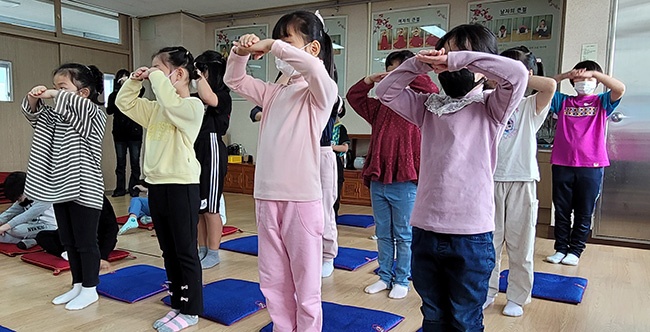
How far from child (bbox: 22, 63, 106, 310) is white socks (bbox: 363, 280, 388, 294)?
1450 millimetres

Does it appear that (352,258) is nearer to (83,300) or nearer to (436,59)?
(83,300)

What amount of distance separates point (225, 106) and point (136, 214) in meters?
1.88

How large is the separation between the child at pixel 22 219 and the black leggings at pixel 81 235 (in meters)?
1.16

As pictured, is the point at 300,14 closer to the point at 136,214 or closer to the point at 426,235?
the point at 426,235

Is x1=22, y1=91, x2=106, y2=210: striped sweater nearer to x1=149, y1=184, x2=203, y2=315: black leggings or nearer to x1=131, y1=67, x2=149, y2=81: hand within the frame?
x1=131, y1=67, x2=149, y2=81: hand

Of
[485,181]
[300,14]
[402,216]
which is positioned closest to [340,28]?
[402,216]

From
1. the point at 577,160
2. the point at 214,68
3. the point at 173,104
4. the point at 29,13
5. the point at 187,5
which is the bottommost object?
the point at 577,160

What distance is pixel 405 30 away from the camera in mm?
5828

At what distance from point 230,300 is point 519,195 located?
60.7 inches

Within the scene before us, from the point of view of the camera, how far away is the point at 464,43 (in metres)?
1.35

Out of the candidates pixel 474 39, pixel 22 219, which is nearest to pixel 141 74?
pixel 474 39

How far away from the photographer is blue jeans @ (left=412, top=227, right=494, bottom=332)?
1368 millimetres

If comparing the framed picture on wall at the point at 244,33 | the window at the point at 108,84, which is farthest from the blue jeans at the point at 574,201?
the window at the point at 108,84

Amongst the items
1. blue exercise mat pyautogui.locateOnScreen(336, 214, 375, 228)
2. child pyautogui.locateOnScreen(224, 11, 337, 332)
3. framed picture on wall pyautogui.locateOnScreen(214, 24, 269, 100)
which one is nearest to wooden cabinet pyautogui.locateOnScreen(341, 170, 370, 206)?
blue exercise mat pyautogui.locateOnScreen(336, 214, 375, 228)
